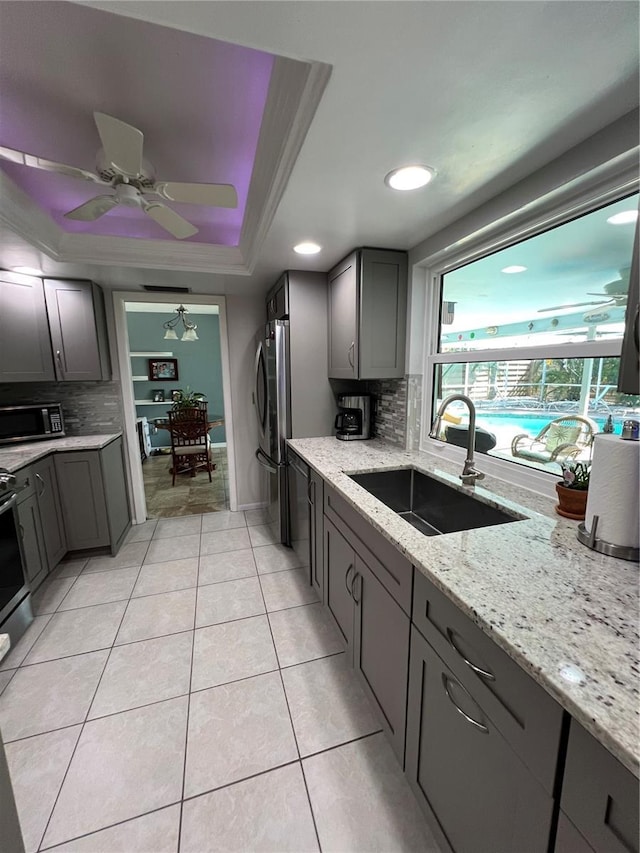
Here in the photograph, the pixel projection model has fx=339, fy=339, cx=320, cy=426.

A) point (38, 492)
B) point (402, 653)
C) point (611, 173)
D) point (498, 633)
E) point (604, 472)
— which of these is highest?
point (611, 173)

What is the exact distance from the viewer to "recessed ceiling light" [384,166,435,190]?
1.22 m

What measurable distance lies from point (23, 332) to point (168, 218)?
165cm

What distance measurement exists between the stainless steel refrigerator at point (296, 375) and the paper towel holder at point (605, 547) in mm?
1821

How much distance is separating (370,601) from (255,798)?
731mm

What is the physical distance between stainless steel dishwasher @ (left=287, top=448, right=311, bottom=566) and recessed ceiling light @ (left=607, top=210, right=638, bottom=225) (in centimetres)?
169

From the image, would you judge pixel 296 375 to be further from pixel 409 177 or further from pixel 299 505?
pixel 409 177

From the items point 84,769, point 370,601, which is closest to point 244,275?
point 370,601

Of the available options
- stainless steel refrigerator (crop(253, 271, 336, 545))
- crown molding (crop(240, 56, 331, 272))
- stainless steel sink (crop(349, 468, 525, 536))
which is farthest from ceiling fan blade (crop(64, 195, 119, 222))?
stainless steel sink (crop(349, 468, 525, 536))

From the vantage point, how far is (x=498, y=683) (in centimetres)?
71

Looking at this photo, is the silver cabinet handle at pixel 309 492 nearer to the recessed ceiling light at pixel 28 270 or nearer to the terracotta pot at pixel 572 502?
the terracotta pot at pixel 572 502

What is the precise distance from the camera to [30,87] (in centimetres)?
117

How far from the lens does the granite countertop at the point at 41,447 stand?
81.0 inches

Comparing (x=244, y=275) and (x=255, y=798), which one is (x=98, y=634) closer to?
(x=255, y=798)

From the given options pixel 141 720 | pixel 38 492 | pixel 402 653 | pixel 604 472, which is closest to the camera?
pixel 604 472
